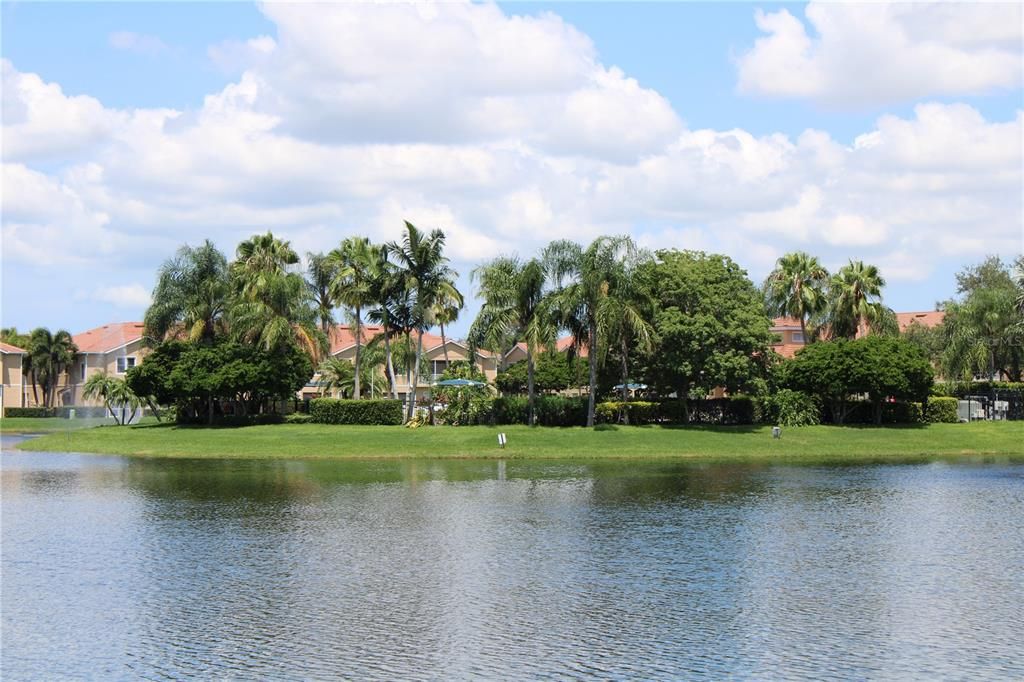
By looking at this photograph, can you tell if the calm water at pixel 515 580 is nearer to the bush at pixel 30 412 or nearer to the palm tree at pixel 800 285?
the palm tree at pixel 800 285

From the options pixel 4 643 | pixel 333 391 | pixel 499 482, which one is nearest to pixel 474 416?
pixel 499 482

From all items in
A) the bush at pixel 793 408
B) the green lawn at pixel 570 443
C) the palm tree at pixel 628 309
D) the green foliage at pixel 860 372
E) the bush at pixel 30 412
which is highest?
the palm tree at pixel 628 309

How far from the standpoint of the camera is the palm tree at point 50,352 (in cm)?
12488

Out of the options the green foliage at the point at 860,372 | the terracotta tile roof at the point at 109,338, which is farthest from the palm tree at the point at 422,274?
the terracotta tile roof at the point at 109,338

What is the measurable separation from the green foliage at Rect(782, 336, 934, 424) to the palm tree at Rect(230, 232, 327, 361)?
3348cm

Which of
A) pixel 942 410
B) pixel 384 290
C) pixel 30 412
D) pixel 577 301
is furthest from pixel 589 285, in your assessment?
pixel 30 412

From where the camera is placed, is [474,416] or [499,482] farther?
[474,416]

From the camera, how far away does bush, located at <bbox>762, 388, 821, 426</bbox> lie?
74.9m

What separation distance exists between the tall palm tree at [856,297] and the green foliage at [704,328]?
419 inches

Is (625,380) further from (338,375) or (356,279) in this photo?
(338,375)

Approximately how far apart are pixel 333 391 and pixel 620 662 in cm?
9422

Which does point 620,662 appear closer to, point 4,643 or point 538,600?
point 538,600

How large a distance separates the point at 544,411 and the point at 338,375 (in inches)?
1482

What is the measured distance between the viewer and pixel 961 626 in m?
23.9
